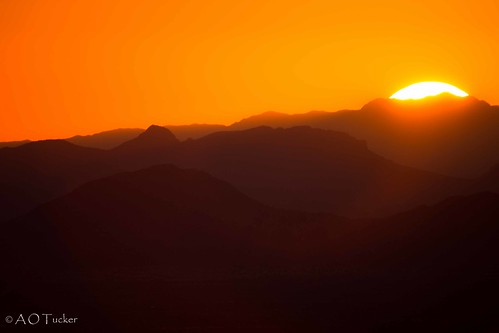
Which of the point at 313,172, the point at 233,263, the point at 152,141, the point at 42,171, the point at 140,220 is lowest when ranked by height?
Result: the point at 233,263

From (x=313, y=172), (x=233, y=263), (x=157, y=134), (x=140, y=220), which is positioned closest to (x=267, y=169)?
(x=313, y=172)

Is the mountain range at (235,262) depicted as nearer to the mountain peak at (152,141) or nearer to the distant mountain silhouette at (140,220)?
the distant mountain silhouette at (140,220)

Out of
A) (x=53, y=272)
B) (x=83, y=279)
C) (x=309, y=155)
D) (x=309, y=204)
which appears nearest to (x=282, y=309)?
(x=83, y=279)

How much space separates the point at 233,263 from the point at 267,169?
75.7 m

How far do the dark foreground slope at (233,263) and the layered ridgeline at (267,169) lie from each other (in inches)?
1733

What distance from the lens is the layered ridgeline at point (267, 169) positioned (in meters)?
154

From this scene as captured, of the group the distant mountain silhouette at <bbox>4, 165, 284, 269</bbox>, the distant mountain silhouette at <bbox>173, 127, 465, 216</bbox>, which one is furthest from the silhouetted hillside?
the distant mountain silhouette at <bbox>4, 165, 284, 269</bbox>

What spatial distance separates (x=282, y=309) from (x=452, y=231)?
28.8 m

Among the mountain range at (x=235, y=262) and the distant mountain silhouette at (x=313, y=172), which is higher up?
the distant mountain silhouette at (x=313, y=172)

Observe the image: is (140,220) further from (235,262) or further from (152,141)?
(152,141)

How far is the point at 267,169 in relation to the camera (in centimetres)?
16975

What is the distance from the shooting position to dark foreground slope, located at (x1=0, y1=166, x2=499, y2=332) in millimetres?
69188

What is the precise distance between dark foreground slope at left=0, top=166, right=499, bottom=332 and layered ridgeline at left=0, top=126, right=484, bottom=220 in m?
44.0

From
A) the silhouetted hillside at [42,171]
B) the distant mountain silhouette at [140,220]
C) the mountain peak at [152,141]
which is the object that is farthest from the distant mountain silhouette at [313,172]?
the distant mountain silhouette at [140,220]
